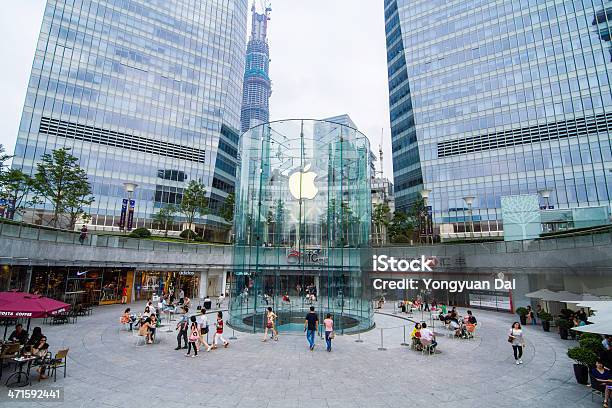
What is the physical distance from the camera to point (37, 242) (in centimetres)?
2275

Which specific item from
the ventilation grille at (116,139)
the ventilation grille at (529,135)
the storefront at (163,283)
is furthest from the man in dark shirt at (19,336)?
the ventilation grille at (529,135)

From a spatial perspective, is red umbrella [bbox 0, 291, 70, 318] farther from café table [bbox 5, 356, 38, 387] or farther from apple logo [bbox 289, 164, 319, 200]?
apple logo [bbox 289, 164, 319, 200]

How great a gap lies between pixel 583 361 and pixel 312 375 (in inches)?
355

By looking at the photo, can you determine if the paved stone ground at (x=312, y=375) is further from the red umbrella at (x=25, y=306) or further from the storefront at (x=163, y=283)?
the storefront at (x=163, y=283)

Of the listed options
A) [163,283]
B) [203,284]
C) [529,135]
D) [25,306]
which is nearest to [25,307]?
[25,306]

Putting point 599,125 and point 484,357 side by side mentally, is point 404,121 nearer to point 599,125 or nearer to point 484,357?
point 599,125

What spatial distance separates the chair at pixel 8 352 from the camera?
10.6m

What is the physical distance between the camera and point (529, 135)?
6269 centimetres

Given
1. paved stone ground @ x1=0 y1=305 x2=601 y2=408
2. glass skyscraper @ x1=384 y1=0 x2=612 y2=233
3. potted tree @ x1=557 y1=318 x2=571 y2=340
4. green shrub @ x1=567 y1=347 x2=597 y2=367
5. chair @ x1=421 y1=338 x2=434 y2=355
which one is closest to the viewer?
paved stone ground @ x1=0 y1=305 x2=601 y2=408

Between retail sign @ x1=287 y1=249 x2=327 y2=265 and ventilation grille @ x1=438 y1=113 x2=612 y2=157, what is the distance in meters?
57.5

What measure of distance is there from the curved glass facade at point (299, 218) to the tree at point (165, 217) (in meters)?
38.5

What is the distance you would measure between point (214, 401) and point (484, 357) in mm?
12024

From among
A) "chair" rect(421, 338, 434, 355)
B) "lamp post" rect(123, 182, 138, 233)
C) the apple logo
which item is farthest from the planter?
"lamp post" rect(123, 182, 138, 233)

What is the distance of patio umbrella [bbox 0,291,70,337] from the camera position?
1103 centimetres
